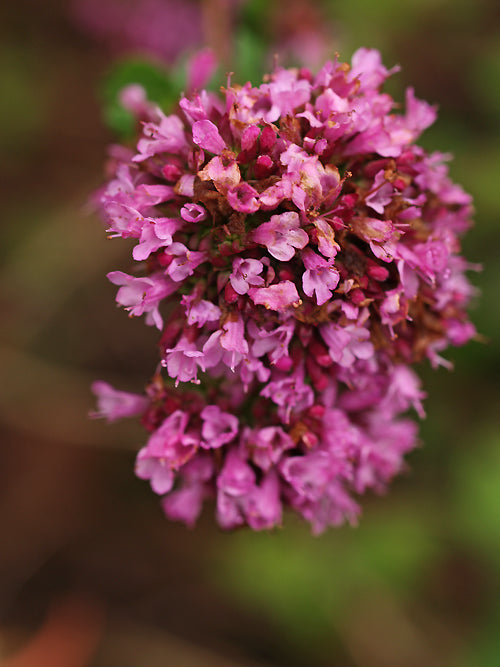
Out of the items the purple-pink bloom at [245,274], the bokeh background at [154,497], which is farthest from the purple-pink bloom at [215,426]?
the bokeh background at [154,497]

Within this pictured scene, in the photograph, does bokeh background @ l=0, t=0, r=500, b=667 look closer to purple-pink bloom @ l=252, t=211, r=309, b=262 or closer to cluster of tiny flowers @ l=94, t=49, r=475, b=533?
cluster of tiny flowers @ l=94, t=49, r=475, b=533

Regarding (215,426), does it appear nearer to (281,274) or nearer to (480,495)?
(281,274)

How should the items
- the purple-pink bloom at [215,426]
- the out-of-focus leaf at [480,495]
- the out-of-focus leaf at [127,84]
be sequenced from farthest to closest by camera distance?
the out-of-focus leaf at [480,495] → the out-of-focus leaf at [127,84] → the purple-pink bloom at [215,426]

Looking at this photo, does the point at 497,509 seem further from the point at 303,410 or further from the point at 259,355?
the point at 259,355

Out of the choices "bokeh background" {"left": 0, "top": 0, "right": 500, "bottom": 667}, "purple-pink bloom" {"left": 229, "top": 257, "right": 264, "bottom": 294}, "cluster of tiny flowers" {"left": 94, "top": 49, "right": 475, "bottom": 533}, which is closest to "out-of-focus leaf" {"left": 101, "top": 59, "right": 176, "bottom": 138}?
"cluster of tiny flowers" {"left": 94, "top": 49, "right": 475, "bottom": 533}

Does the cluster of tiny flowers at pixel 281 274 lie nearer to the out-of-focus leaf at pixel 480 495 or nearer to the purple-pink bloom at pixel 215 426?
the purple-pink bloom at pixel 215 426

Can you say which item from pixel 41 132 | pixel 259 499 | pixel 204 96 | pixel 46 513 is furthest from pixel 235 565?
pixel 41 132

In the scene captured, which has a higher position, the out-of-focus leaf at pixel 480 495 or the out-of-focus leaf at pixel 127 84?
the out-of-focus leaf at pixel 127 84
